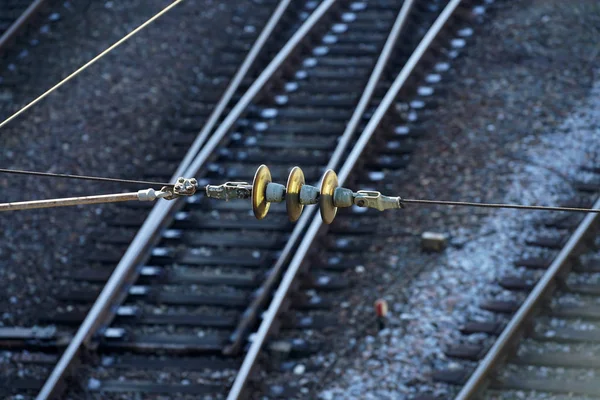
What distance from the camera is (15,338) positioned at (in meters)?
9.22

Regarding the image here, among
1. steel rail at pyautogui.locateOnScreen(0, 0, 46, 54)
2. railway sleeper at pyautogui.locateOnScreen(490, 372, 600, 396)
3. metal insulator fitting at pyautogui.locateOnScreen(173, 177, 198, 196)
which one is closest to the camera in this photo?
metal insulator fitting at pyautogui.locateOnScreen(173, 177, 198, 196)

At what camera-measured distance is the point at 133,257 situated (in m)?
9.54

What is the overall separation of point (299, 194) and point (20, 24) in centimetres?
867

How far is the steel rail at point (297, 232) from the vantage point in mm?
8352

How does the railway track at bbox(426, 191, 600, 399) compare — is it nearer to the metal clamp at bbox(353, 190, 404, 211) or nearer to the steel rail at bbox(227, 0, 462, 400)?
the steel rail at bbox(227, 0, 462, 400)

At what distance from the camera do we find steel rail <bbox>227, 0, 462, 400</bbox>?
27.9 ft

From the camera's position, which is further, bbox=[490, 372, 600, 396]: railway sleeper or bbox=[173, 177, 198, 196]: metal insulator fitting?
bbox=[490, 372, 600, 396]: railway sleeper

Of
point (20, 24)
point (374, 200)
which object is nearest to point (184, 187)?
point (374, 200)

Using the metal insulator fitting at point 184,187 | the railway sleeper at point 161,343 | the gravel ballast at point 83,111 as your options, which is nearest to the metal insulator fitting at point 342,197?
the metal insulator fitting at point 184,187

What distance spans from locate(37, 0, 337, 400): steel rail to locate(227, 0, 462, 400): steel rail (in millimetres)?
1310

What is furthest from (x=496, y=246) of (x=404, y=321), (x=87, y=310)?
(x=87, y=310)

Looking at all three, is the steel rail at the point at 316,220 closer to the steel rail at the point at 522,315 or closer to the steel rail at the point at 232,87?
the steel rail at the point at 232,87

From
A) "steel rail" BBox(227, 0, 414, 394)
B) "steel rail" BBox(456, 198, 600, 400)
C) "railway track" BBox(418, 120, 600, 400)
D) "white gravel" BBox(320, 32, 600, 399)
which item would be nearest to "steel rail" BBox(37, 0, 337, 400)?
"steel rail" BBox(227, 0, 414, 394)

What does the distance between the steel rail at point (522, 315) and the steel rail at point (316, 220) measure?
1673mm
